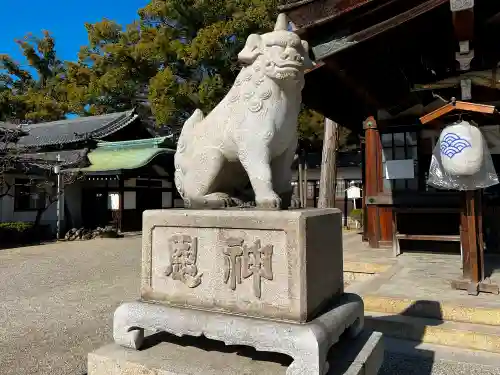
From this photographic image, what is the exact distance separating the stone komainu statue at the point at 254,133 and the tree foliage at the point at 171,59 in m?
13.0

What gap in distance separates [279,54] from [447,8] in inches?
138

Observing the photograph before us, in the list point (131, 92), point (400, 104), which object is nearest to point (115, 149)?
point (131, 92)

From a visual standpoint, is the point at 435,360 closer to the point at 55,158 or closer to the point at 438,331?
the point at 438,331

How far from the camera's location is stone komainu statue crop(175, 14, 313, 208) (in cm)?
233

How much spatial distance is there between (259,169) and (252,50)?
774 millimetres

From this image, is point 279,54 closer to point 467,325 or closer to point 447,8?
A: point 467,325

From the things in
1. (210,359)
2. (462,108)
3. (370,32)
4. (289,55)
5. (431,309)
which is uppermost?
(370,32)

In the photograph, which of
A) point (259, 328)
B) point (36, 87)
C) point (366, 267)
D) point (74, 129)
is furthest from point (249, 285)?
point (36, 87)

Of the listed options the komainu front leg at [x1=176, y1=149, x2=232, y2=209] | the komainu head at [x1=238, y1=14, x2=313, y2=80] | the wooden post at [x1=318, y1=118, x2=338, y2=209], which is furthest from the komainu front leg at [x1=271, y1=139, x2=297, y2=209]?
the wooden post at [x1=318, y1=118, x2=338, y2=209]

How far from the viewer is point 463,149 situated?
13.9 ft

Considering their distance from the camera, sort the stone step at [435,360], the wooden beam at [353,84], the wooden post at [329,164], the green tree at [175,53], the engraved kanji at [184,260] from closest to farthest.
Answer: the engraved kanji at [184,260] < the stone step at [435,360] < the wooden beam at [353,84] < the wooden post at [329,164] < the green tree at [175,53]

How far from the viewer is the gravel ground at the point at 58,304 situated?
3484mm

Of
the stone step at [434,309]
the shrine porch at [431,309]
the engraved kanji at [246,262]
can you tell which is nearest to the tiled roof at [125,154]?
the shrine porch at [431,309]

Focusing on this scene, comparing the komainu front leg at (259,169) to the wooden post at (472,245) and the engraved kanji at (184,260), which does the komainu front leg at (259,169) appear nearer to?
the engraved kanji at (184,260)
